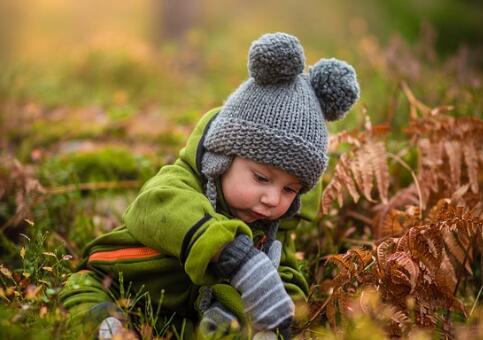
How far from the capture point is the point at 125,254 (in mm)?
2791

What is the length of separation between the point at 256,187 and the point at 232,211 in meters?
0.21

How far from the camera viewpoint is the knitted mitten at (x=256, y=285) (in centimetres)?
238

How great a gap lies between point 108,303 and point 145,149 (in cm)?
256

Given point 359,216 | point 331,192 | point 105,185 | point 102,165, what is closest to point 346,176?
point 331,192

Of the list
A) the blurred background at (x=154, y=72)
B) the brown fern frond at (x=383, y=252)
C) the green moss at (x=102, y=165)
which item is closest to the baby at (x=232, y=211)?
the brown fern frond at (x=383, y=252)

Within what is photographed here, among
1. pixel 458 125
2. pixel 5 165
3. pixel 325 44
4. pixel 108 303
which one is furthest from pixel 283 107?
pixel 325 44

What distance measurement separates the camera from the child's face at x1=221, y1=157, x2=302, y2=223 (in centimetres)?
264

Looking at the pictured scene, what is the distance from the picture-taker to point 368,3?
53.9ft

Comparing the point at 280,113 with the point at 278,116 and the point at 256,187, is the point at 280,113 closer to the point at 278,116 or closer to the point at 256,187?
the point at 278,116

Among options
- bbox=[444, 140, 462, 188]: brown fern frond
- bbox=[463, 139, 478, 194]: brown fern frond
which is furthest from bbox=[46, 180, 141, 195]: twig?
bbox=[463, 139, 478, 194]: brown fern frond

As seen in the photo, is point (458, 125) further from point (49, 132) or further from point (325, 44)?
point (325, 44)

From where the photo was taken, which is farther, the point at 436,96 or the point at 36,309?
the point at 436,96

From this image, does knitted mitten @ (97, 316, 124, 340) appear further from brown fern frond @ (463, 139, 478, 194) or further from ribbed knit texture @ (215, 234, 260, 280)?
brown fern frond @ (463, 139, 478, 194)

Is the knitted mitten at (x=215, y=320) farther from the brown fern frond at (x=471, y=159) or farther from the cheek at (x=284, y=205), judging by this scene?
the brown fern frond at (x=471, y=159)
